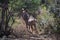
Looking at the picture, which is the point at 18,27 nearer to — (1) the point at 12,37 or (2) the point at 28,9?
(1) the point at 12,37

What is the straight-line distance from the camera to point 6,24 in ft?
9.18

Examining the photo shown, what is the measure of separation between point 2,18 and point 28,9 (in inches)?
20.3

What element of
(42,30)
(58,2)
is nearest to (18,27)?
(42,30)

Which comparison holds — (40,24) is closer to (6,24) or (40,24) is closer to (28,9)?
(28,9)

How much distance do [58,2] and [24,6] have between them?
0.66 meters

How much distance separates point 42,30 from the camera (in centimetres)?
281

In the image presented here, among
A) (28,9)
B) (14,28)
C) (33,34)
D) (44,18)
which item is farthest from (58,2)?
(14,28)

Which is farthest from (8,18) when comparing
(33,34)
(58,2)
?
(58,2)

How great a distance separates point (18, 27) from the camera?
2.77 m

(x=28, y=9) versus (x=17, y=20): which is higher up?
(x=28, y=9)

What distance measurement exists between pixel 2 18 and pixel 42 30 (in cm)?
78

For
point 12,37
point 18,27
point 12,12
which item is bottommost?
point 12,37

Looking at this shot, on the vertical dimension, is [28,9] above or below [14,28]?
above

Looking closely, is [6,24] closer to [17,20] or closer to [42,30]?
[17,20]
